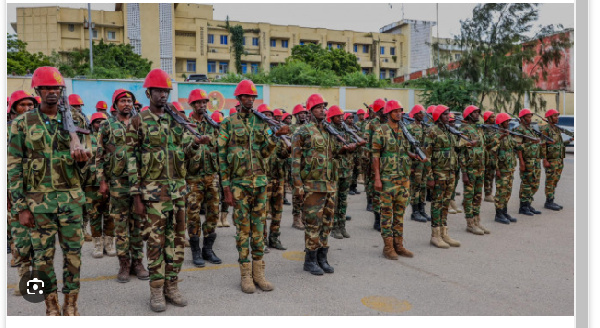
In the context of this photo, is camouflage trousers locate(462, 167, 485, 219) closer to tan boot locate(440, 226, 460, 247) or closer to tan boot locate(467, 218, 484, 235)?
tan boot locate(467, 218, 484, 235)

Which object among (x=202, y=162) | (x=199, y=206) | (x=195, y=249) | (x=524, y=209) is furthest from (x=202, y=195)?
(x=524, y=209)

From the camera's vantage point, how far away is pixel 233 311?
4266 millimetres

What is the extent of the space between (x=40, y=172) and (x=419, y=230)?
231 inches

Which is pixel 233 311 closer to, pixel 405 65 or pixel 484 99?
pixel 484 99

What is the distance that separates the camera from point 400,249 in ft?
20.3

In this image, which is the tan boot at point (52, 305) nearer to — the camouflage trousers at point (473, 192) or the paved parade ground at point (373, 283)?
the paved parade ground at point (373, 283)

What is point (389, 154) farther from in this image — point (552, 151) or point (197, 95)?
point (552, 151)

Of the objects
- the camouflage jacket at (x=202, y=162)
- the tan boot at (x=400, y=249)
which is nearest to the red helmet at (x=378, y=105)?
the tan boot at (x=400, y=249)

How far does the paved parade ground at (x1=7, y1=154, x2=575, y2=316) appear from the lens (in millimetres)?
4332

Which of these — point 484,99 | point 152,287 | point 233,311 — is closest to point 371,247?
point 233,311

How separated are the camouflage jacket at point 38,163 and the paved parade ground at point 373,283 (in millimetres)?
1136

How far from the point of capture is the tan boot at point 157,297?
4.20 m

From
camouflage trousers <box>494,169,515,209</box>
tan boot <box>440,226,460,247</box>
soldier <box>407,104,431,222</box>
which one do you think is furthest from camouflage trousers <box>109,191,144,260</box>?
camouflage trousers <box>494,169,515,209</box>

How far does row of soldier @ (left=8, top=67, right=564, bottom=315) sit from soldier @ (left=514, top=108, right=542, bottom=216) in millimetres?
1906
